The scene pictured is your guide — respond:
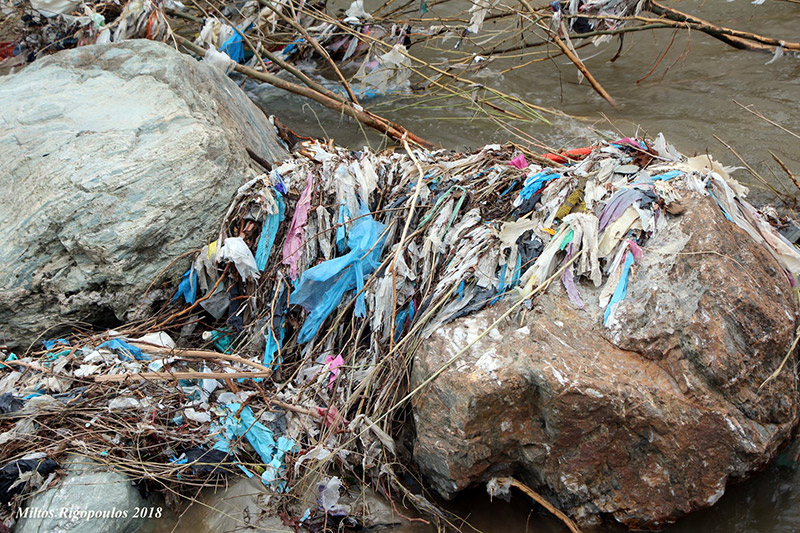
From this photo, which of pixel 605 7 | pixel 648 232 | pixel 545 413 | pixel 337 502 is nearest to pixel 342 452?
pixel 337 502

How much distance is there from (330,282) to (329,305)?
108 mm

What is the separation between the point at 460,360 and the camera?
92.1 inches

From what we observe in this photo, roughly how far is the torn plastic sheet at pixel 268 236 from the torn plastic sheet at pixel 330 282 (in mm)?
281

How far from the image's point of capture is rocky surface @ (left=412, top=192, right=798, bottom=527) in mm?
2195

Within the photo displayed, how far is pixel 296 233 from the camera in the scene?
3.05 meters

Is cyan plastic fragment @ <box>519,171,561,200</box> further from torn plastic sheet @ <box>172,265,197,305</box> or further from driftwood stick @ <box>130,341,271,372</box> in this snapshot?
torn plastic sheet @ <box>172,265,197,305</box>

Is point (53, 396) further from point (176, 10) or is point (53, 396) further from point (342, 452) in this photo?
point (176, 10)

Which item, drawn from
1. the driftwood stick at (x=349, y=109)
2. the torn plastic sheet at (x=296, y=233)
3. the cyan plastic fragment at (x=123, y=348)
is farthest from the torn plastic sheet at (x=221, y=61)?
the cyan plastic fragment at (x=123, y=348)

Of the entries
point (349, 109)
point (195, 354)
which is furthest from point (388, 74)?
point (195, 354)

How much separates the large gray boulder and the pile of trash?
0.50 feet

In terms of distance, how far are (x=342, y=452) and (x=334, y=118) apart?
11.0ft

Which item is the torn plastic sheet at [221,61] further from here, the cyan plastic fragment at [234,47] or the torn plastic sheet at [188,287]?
the torn plastic sheet at [188,287]

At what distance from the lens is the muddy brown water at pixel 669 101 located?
13.9 ft

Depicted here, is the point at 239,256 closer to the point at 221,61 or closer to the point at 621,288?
the point at 621,288
